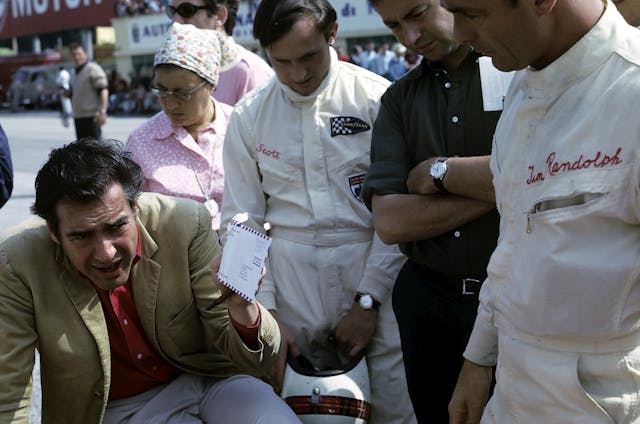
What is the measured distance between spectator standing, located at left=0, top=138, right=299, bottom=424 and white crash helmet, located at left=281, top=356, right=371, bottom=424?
0.29ft

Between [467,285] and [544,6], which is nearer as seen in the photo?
[544,6]

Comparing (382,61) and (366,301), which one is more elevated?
(366,301)

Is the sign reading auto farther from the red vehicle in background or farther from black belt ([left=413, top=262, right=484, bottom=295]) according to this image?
black belt ([left=413, top=262, right=484, bottom=295])

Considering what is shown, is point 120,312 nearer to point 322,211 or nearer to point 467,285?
point 322,211

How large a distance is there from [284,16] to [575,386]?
6.14 feet

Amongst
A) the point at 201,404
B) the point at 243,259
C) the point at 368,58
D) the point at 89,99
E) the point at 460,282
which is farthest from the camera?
the point at 368,58

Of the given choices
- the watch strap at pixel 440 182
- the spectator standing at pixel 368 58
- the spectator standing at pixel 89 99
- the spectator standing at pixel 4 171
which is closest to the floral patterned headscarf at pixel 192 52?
the spectator standing at pixel 4 171

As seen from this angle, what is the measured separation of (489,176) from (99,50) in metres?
36.3

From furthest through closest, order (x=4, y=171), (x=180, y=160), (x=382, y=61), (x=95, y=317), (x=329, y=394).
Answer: (x=382, y=61)
(x=180, y=160)
(x=4, y=171)
(x=329, y=394)
(x=95, y=317)

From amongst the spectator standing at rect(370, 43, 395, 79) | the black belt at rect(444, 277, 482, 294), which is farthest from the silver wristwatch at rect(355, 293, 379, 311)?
the spectator standing at rect(370, 43, 395, 79)

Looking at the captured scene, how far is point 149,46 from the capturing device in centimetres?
3222

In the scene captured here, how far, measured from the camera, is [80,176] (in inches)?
103

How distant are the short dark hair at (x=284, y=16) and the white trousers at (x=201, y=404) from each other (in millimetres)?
1248

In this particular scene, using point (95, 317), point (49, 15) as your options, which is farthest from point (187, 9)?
point (49, 15)
